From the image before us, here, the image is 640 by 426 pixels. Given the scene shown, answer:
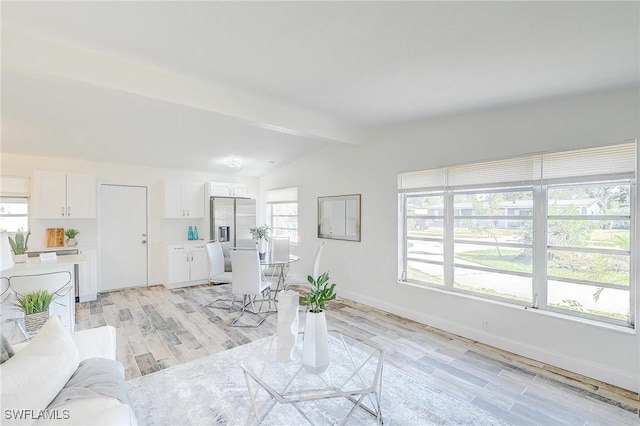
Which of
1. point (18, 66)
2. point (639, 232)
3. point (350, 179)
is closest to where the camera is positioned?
point (18, 66)

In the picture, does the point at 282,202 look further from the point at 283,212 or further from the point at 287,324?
the point at 287,324

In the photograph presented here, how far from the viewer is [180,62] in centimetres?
252

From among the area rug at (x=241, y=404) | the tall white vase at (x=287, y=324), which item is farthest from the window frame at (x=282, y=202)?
the tall white vase at (x=287, y=324)

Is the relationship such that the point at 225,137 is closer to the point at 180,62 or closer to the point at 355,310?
the point at 180,62

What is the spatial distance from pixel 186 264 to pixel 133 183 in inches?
72.5

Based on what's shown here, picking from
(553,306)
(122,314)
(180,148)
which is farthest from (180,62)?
(553,306)

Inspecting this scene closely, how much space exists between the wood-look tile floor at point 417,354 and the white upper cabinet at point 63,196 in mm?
1535

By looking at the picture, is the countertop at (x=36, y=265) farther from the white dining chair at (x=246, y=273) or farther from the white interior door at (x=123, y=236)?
the white interior door at (x=123, y=236)

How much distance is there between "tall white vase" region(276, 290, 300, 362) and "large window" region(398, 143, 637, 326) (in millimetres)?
2392

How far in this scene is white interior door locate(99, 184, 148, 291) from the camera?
17.6 ft

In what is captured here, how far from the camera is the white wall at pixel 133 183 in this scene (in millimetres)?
4734

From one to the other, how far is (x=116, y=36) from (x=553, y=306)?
448 cm

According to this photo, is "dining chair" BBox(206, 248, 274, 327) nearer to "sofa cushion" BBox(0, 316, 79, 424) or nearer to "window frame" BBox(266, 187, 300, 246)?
"window frame" BBox(266, 187, 300, 246)

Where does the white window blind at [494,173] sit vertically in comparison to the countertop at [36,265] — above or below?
above
